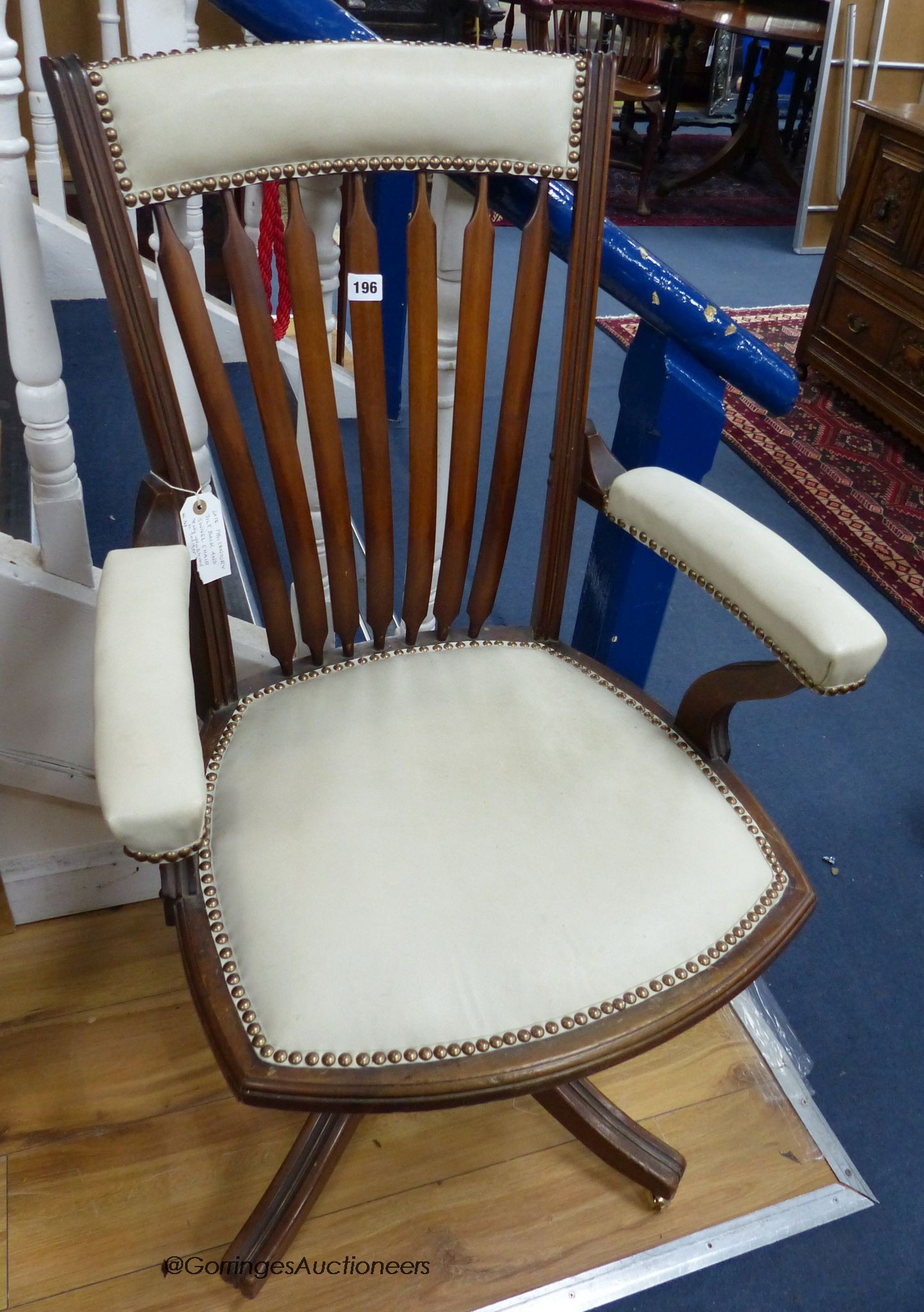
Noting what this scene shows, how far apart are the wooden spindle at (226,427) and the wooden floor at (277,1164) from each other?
555 mm

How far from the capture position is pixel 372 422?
0.94 m

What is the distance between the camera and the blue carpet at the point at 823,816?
1.07m

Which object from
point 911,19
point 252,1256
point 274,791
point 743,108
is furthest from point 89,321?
point 743,108

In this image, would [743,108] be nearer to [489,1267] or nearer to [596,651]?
[596,651]

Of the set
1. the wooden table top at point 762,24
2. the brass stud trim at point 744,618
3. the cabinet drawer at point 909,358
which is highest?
the wooden table top at point 762,24

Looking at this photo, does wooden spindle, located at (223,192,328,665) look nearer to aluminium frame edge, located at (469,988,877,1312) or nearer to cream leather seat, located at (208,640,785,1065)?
cream leather seat, located at (208,640,785,1065)

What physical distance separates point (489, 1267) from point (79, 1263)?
0.42 metres

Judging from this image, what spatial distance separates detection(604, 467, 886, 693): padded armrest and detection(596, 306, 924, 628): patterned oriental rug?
1374mm

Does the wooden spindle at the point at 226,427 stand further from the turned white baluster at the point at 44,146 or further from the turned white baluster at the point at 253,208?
the turned white baluster at the point at 44,146

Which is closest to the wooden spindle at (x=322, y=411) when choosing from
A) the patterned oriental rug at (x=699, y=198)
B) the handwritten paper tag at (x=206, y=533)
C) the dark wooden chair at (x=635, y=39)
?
the handwritten paper tag at (x=206, y=533)

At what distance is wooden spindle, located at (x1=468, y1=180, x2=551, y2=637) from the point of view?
0.92 meters

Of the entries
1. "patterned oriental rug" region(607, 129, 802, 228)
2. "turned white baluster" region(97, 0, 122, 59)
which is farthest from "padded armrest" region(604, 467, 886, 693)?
"patterned oriental rug" region(607, 129, 802, 228)

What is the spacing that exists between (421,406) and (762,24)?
13.0 ft

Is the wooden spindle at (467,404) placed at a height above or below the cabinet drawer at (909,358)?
above
